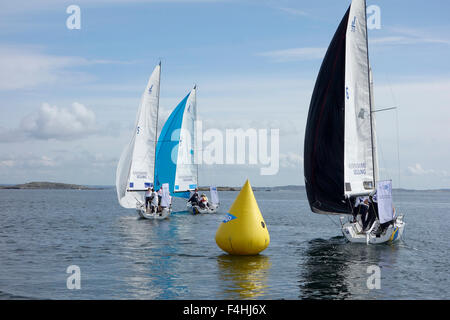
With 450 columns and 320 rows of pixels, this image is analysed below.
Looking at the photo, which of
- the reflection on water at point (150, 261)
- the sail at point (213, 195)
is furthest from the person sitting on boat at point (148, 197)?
the sail at point (213, 195)

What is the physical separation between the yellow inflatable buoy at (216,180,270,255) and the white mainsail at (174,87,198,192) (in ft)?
88.6

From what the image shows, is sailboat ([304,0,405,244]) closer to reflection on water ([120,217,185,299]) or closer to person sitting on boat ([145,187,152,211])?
reflection on water ([120,217,185,299])

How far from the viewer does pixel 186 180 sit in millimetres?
47656

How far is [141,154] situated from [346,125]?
796 inches

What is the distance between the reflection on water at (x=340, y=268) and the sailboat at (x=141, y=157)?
59.4 feet

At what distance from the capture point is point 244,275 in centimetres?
1684

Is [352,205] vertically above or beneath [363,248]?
above

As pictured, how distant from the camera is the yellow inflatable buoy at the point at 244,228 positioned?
1927 cm

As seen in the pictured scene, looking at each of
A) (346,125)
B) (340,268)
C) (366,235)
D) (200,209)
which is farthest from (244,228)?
(200,209)

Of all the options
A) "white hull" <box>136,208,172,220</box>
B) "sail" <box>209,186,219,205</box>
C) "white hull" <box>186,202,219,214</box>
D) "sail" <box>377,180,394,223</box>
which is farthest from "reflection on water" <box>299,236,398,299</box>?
"sail" <box>209,186,219,205</box>

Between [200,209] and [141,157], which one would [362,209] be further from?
[200,209]
